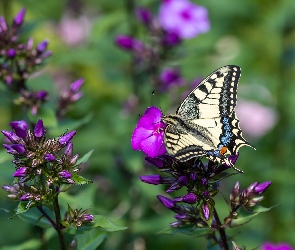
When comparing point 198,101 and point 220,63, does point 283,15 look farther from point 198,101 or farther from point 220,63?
point 198,101

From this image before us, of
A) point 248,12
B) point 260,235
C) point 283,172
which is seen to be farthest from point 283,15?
point 260,235

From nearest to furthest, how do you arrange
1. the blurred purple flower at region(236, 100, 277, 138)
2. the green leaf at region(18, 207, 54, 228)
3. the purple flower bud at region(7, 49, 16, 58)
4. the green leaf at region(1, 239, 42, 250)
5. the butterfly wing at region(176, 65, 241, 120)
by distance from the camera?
the green leaf at region(18, 207, 54, 228)
the butterfly wing at region(176, 65, 241, 120)
the green leaf at region(1, 239, 42, 250)
the purple flower bud at region(7, 49, 16, 58)
the blurred purple flower at region(236, 100, 277, 138)

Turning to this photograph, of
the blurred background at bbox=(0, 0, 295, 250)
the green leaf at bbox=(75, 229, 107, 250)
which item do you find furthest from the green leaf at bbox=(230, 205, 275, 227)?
the blurred background at bbox=(0, 0, 295, 250)

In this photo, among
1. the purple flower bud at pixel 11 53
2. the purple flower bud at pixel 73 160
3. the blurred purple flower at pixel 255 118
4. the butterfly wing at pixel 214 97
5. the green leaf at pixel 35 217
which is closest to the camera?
the purple flower bud at pixel 73 160

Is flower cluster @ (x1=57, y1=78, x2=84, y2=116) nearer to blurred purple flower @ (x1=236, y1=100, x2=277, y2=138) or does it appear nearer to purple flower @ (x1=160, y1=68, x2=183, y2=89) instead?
purple flower @ (x1=160, y1=68, x2=183, y2=89)

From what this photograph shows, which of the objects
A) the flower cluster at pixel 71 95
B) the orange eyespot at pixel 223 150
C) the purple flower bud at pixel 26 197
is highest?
the flower cluster at pixel 71 95

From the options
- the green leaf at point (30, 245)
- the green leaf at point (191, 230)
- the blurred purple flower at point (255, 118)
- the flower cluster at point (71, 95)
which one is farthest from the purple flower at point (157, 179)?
the blurred purple flower at point (255, 118)

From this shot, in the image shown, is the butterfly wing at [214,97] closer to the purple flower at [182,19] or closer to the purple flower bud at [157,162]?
the purple flower bud at [157,162]
